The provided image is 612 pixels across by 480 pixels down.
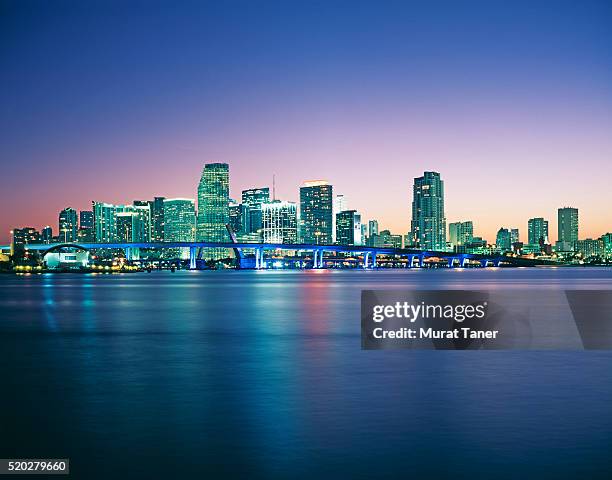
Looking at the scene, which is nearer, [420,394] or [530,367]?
[420,394]

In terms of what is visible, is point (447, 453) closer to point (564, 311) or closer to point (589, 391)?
point (589, 391)

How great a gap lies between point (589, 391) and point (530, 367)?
5108 millimetres

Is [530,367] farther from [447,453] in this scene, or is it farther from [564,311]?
[564,311]

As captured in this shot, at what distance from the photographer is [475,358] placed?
3152 cm

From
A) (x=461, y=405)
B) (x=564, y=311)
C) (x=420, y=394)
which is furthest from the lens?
(x=564, y=311)

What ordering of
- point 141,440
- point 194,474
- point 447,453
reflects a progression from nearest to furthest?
point 194,474 < point 447,453 < point 141,440

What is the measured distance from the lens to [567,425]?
739 inches

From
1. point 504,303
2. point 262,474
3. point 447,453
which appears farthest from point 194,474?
point 504,303

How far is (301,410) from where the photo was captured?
21.0 meters

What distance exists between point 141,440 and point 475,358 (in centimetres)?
1782

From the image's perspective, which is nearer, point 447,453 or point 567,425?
point 447,453

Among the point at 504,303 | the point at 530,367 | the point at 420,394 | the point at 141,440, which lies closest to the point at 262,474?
the point at 141,440

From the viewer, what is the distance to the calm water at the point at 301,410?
15.3 meters

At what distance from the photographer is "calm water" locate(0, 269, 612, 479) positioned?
1529cm
